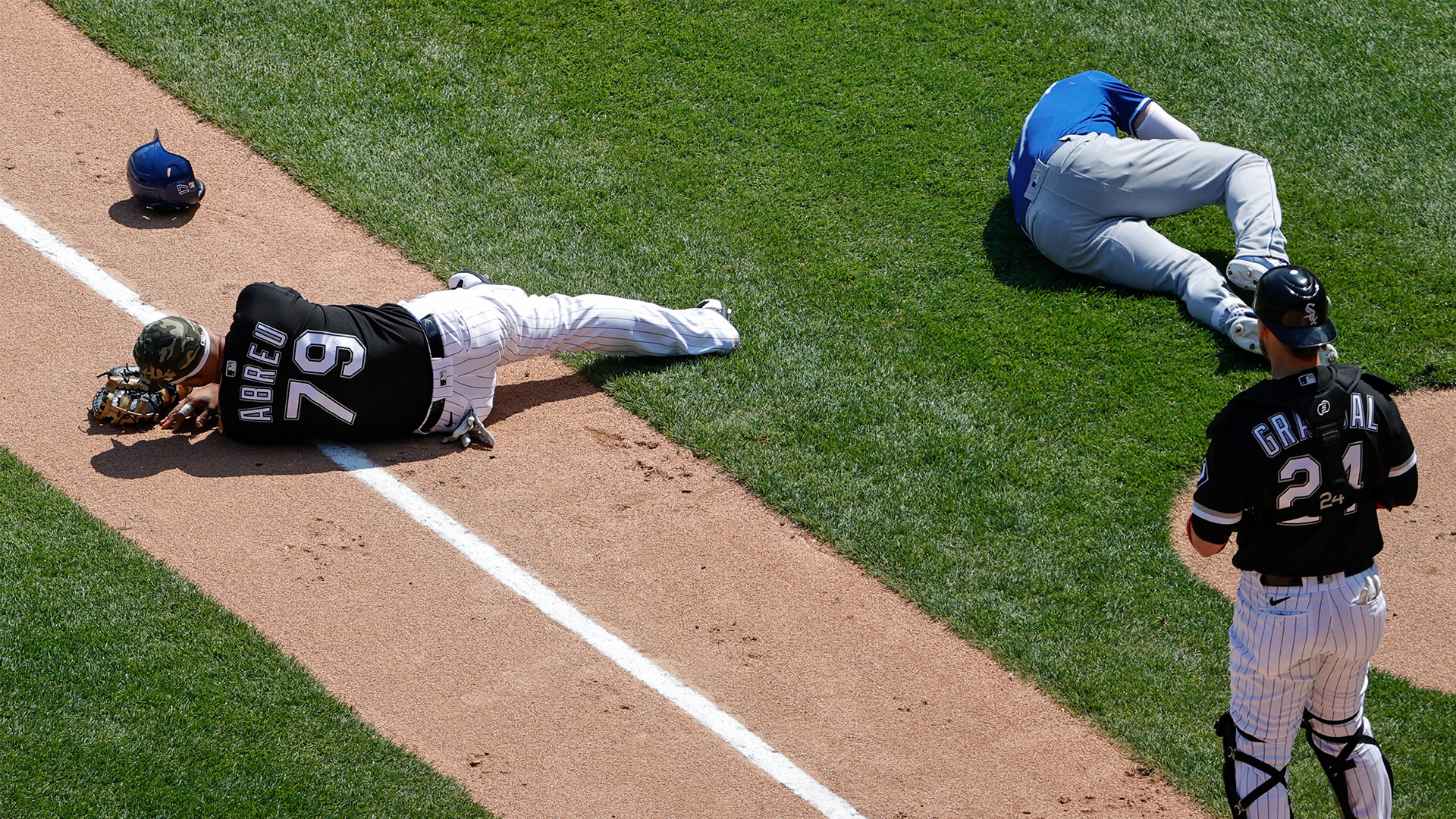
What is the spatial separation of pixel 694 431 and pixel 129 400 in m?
2.54

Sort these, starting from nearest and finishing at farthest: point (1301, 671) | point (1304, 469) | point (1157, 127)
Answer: point (1304, 469)
point (1301, 671)
point (1157, 127)

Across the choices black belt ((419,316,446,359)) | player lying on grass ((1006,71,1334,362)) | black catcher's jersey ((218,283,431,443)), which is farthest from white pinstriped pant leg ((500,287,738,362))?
player lying on grass ((1006,71,1334,362))

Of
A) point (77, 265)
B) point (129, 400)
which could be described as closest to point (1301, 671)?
point (129, 400)

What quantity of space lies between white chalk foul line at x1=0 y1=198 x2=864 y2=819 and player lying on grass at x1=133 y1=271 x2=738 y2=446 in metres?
0.31

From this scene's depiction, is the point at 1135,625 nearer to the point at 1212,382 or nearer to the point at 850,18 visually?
the point at 1212,382

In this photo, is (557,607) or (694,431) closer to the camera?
(557,607)

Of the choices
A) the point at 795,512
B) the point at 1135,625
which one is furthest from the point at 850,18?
the point at 1135,625

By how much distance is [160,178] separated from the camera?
22.7 ft

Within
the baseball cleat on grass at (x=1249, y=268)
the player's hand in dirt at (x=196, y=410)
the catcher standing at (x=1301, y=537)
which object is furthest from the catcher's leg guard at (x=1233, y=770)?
the player's hand in dirt at (x=196, y=410)

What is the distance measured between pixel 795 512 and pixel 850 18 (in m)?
4.49

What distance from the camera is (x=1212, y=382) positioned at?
6.44 metres

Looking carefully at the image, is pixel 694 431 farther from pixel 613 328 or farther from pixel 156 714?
pixel 156 714

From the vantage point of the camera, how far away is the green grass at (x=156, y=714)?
4199 mm

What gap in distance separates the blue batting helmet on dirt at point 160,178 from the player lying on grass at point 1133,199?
4641 millimetres
